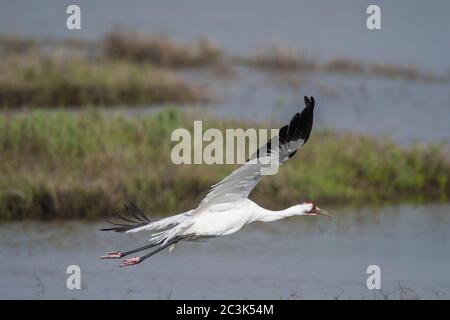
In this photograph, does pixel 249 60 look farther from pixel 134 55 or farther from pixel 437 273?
pixel 437 273

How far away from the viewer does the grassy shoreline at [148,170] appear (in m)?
16.5

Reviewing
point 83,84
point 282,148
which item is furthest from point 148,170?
point 83,84

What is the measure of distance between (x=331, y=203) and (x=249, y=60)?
441 inches

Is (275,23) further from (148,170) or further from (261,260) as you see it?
(261,260)

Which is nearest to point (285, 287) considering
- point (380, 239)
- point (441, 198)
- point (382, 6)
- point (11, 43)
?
point (380, 239)

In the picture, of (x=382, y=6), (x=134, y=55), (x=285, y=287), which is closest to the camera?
(x=285, y=287)

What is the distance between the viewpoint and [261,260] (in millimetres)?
15727

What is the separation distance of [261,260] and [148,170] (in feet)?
8.26

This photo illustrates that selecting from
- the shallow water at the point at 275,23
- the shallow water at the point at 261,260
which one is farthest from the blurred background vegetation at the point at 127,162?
the shallow water at the point at 275,23

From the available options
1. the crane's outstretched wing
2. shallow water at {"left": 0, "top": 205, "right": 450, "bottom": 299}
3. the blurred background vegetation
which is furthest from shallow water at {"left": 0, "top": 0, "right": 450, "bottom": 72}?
the crane's outstretched wing

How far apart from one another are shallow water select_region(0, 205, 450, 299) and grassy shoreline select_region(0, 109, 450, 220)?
36 cm

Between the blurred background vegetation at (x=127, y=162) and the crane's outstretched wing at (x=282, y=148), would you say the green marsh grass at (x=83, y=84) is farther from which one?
the crane's outstretched wing at (x=282, y=148)

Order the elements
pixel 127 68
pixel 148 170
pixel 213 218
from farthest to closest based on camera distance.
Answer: pixel 127 68 → pixel 148 170 → pixel 213 218

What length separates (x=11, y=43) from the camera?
27.3 m
